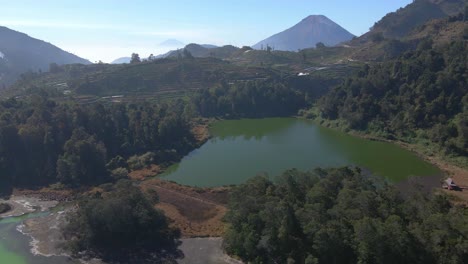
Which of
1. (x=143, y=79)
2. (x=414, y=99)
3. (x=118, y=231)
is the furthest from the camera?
(x=143, y=79)

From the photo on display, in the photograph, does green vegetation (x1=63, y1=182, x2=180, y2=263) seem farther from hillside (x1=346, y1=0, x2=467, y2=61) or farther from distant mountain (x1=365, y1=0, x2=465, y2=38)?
distant mountain (x1=365, y1=0, x2=465, y2=38)

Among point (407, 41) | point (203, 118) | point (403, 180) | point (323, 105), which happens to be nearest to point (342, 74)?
point (407, 41)

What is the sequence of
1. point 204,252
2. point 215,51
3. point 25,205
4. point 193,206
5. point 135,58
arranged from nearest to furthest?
point 204,252 < point 193,206 < point 25,205 < point 135,58 < point 215,51

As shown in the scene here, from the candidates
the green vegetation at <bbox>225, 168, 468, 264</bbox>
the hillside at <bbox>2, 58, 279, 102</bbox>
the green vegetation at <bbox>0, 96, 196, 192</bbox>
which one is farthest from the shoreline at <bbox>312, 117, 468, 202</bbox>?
the hillside at <bbox>2, 58, 279, 102</bbox>

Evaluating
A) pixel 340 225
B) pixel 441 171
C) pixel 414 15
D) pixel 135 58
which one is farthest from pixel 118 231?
pixel 414 15

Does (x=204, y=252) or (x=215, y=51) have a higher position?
(x=215, y=51)

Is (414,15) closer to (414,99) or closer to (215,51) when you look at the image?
(215,51)

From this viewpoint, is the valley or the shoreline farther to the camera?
the shoreline

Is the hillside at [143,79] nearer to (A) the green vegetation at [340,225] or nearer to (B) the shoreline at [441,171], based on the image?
(B) the shoreline at [441,171]
